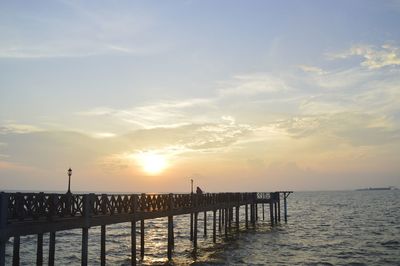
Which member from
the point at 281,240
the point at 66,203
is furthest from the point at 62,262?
the point at 281,240

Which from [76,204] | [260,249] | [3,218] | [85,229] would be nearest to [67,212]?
[76,204]

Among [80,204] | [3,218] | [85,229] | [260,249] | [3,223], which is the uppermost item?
[80,204]

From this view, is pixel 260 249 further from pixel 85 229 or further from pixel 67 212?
pixel 67 212

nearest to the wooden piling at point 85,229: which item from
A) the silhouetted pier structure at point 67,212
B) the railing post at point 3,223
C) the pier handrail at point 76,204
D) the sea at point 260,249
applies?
the silhouetted pier structure at point 67,212

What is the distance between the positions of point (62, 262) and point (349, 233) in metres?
32.5

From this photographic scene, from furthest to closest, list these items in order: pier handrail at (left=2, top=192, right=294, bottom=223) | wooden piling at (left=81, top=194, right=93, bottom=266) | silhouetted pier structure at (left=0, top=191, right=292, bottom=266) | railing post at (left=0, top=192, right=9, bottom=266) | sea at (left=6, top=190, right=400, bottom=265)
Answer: sea at (left=6, top=190, right=400, bottom=265) → wooden piling at (left=81, top=194, right=93, bottom=266) → pier handrail at (left=2, top=192, right=294, bottom=223) → silhouetted pier structure at (left=0, top=191, right=292, bottom=266) → railing post at (left=0, top=192, right=9, bottom=266)

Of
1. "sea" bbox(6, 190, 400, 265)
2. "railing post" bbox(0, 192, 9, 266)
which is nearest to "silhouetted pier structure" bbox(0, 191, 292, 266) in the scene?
"railing post" bbox(0, 192, 9, 266)

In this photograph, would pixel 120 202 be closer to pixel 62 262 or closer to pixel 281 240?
pixel 62 262

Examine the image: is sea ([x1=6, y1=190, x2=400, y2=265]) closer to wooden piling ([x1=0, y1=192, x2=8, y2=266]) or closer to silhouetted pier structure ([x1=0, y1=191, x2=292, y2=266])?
silhouetted pier structure ([x1=0, y1=191, x2=292, y2=266])

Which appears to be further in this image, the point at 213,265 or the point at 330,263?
the point at 330,263

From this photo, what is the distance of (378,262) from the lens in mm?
31000

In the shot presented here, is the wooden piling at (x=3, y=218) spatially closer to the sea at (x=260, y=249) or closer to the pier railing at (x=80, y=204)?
the pier railing at (x=80, y=204)

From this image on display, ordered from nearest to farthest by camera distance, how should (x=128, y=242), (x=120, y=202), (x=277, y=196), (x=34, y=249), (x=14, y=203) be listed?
(x=14, y=203) → (x=120, y=202) → (x=34, y=249) → (x=128, y=242) → (x=277, y=196)

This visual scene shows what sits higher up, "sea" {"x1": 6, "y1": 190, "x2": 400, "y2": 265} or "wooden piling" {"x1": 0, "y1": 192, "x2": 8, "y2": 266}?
"wooden piling" {"x1": 0, "y1": 192, "x2": 8, "y2": 266}
